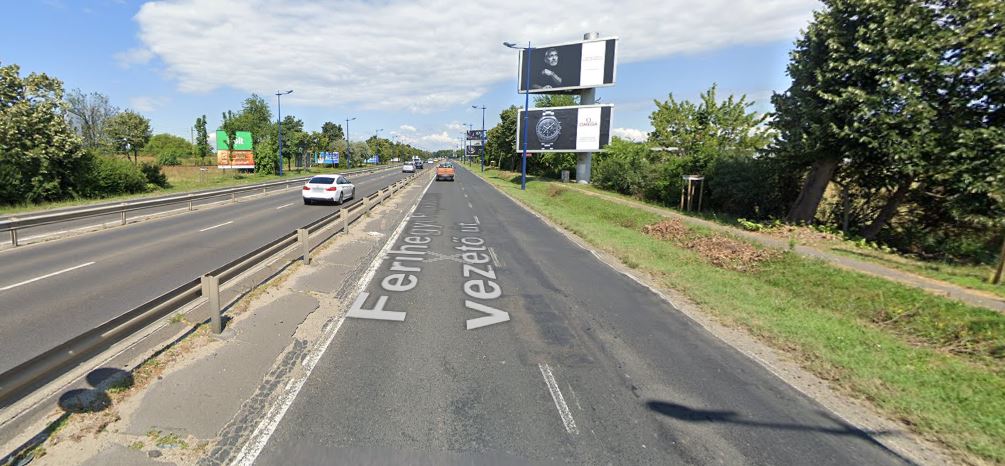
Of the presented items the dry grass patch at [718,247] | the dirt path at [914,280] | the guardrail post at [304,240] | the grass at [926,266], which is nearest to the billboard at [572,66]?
the dry grass patch at [718,247]

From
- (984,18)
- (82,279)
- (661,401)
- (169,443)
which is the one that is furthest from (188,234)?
(984,18)

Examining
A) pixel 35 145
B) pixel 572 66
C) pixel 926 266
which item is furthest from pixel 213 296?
pixel 572 66

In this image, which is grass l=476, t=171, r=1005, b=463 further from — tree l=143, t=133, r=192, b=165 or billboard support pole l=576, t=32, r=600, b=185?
tree l=143, t=133, r=192, b=165

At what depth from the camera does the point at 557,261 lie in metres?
11.0

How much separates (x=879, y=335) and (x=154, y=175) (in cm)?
3966

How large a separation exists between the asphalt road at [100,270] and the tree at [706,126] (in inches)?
938

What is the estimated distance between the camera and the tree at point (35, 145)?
21.0m

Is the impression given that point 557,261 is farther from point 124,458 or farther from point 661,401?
point 124,458

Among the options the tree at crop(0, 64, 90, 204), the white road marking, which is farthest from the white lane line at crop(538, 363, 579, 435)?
the tree at crop(0, 64, 90, 204)

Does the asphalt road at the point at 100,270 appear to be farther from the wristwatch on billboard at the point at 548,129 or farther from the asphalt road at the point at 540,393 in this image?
the wristwatch on billboard at the point at 548,129

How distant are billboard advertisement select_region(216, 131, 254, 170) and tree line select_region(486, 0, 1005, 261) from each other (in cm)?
5296

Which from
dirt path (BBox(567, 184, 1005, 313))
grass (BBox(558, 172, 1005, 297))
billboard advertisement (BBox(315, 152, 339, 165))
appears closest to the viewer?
dirt path (BBox(567, 184, 1005, 313))

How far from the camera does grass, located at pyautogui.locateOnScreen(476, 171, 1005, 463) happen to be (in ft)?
14.1

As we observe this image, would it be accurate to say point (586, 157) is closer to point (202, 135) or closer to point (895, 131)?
point (895, 131)
